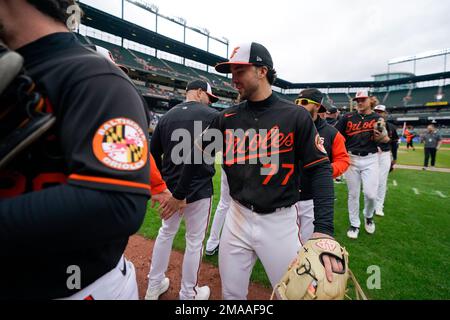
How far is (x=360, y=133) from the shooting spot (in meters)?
4.75

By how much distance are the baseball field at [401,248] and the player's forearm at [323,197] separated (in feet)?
5.72

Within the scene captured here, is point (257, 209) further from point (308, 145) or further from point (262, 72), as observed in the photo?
point (262, 72)

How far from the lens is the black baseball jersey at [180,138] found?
9.45 feet

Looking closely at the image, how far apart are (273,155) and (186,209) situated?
1.36 metres

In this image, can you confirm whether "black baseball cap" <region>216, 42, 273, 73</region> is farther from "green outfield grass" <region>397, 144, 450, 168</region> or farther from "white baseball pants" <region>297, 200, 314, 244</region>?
"green outfield grass" <region>397, 144, 450, 168</region>

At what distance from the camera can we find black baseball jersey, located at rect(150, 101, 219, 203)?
2.88m

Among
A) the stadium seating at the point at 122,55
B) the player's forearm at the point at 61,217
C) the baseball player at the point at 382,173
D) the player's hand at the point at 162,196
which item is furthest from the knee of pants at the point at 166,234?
the stadium seating at the point at 122,55

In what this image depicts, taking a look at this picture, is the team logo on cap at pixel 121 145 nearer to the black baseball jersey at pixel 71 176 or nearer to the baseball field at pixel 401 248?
the black baseball jersey at pixel 71 176

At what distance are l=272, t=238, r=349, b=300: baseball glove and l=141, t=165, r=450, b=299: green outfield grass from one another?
1.82m

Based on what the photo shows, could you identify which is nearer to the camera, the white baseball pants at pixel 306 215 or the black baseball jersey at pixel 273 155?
the black baseball jersey at pixel 273 155

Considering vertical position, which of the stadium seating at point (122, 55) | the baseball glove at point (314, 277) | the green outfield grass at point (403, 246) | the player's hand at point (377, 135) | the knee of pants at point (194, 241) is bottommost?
the green outfield grass at point (403, 246)

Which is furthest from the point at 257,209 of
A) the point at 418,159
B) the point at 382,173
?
the point at 418,159

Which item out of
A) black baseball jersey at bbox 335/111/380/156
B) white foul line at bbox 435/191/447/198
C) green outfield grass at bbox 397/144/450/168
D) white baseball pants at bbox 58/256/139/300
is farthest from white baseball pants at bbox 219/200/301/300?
green outfield grass at bbox 397/144/450/168

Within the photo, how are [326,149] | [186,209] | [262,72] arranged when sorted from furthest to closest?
1. [326,149]
2. [186,209]
3. [262,72]
